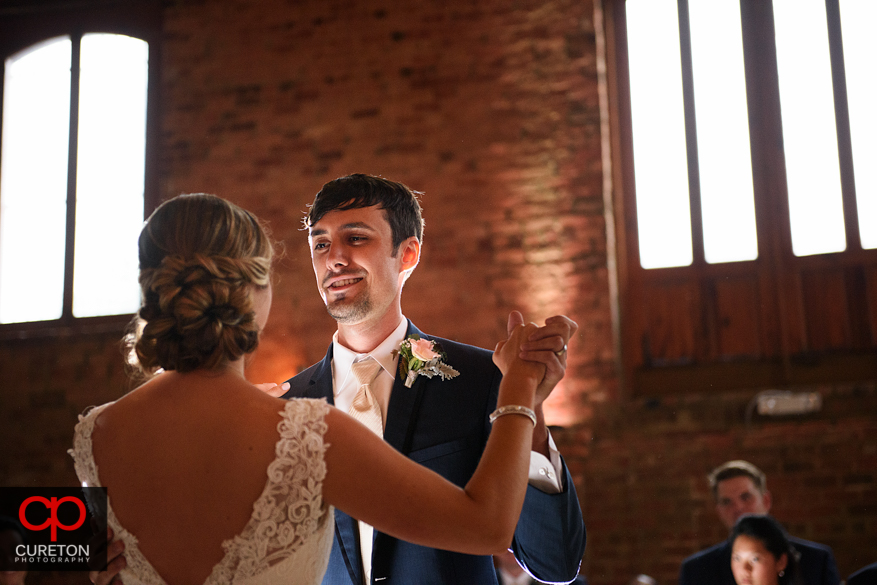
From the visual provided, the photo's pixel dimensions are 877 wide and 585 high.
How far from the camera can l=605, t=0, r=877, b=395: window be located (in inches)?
229

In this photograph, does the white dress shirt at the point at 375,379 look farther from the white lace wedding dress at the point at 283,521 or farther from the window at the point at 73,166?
the window at the point at 73,166

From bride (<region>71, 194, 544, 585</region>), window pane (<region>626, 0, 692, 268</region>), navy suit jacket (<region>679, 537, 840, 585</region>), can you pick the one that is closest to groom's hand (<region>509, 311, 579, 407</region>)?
bride (<region>71, 194, 544, 585</region>)

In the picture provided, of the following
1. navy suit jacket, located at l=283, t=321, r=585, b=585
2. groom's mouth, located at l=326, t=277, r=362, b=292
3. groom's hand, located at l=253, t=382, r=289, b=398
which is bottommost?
navy suit jacket, located at l=283, t=321, r=585, b=585

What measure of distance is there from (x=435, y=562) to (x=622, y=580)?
395 centimetres

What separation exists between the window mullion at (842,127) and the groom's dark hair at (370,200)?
175 inches

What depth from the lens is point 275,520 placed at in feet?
4.96

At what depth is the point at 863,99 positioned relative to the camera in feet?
19.6

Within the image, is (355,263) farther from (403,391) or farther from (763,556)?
(763,556)

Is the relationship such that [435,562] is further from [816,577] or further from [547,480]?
[816,577]

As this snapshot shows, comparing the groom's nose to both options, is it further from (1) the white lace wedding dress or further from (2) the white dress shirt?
(1) the white lace wedding dress

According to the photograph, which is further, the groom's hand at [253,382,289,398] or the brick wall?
the brick wall

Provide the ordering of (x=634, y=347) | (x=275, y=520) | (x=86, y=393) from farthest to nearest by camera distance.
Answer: (x=86, y=393)
(x=634, y=347)
(x=275, y=520)

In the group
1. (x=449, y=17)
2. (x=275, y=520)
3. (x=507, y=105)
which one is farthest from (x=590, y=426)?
(x=275, y=520)

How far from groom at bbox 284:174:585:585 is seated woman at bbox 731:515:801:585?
2.23 metres
